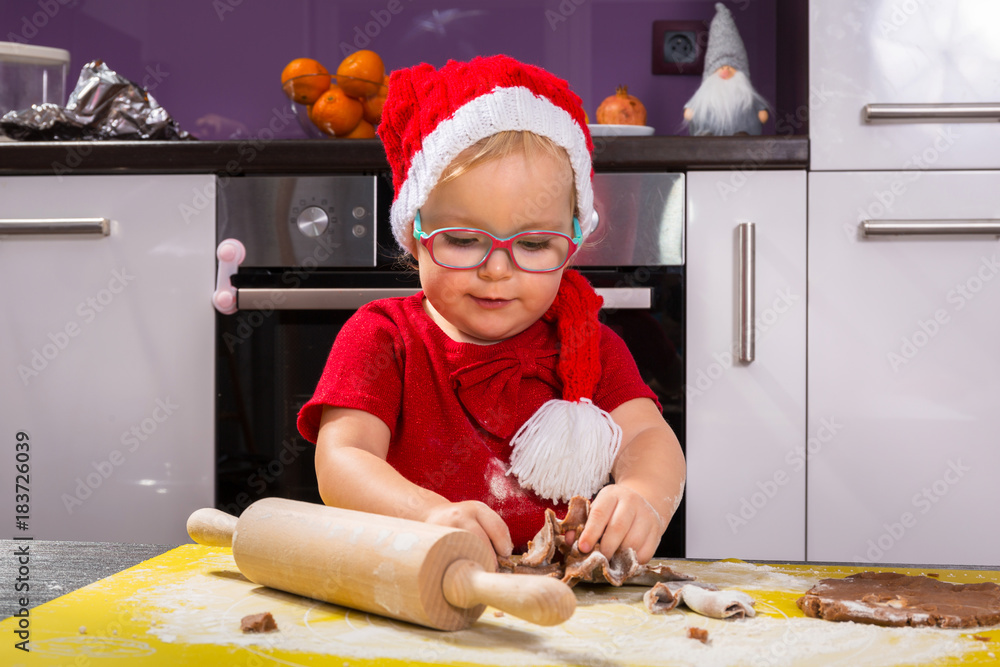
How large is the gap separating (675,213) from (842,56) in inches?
16.1

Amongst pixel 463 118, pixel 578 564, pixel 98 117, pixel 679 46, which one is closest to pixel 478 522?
pixel 578 564

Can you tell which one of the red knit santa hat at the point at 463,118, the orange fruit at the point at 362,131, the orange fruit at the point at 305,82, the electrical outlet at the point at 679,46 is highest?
the electrical outlet at the point at 679,46

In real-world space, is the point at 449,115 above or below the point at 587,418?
above

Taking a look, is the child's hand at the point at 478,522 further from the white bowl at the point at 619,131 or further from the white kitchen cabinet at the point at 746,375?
the white bowl at the point at 619,131

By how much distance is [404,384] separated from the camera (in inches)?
35.1

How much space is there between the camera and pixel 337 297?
1.45m

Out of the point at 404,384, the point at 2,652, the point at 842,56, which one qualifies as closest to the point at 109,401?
the point at 404,384

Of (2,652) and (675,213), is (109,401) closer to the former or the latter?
(675,213)

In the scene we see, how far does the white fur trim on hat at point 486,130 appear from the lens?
804mm

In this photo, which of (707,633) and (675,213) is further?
(675,213)

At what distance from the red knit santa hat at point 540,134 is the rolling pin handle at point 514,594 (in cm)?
32

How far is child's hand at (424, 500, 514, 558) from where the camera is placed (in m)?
0.61

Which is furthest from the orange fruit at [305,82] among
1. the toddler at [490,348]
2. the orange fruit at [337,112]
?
the toddler at [490,348]

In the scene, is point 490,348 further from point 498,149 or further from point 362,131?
point 362,131
